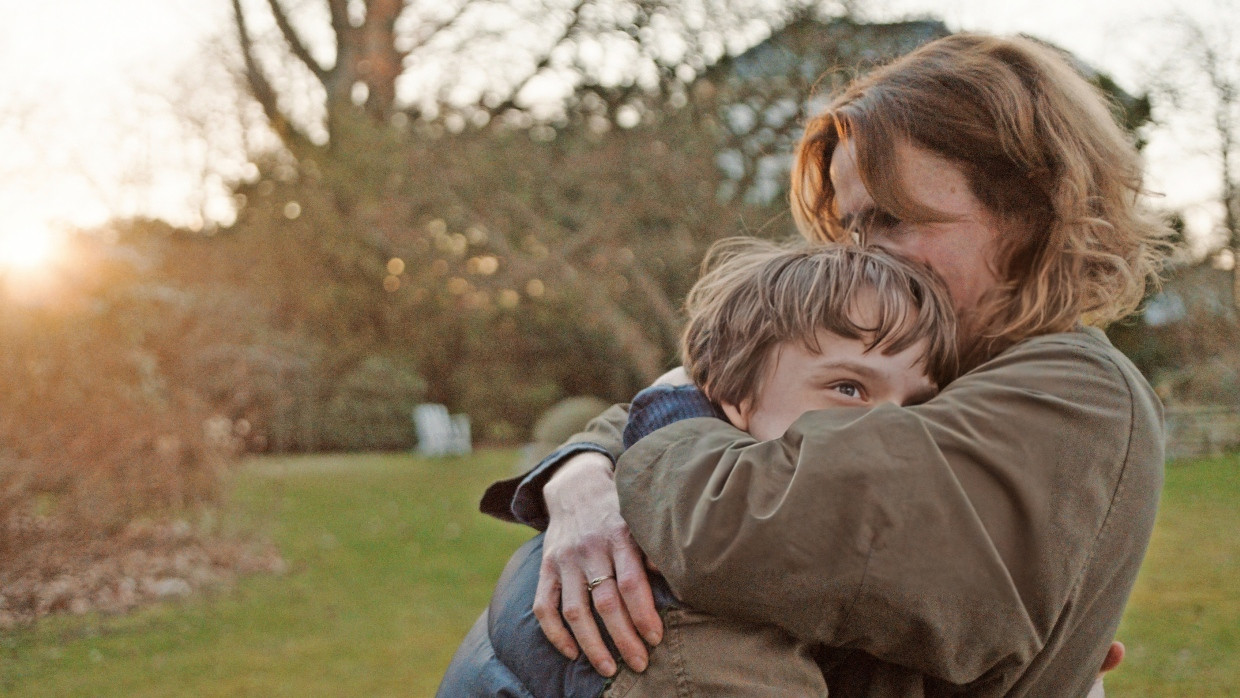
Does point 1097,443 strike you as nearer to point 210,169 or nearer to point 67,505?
point 67,505

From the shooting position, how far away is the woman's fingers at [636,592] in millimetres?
1426

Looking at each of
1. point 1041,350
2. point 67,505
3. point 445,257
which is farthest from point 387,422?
point 1041,350

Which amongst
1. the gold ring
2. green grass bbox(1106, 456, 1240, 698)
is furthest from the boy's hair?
green grass bbox(1106, 456, 1240, 698)

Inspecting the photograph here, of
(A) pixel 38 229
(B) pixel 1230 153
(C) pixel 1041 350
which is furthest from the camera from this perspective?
(B) pixel 1230 153

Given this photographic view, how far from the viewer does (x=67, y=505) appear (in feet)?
22.0

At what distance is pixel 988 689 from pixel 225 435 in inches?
306

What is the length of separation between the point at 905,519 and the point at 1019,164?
92 cm

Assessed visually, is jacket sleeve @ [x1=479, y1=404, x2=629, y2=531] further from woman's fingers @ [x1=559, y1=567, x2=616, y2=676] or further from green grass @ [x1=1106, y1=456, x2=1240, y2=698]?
green grass @ [x1=1106, y1=456, x2=1240, y2=698]

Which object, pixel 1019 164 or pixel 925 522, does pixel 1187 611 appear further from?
pixel 925 522

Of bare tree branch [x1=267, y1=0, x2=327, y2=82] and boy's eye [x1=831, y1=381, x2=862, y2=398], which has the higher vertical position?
bare tree branch [x1=267, y1=0, x2=327, y2=82]

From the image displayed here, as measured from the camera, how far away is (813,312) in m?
1.67

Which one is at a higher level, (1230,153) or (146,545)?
(1230,153)

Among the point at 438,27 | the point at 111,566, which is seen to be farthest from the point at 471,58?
the point at 111,566

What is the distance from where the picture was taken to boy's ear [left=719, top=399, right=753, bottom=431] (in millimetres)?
1743
